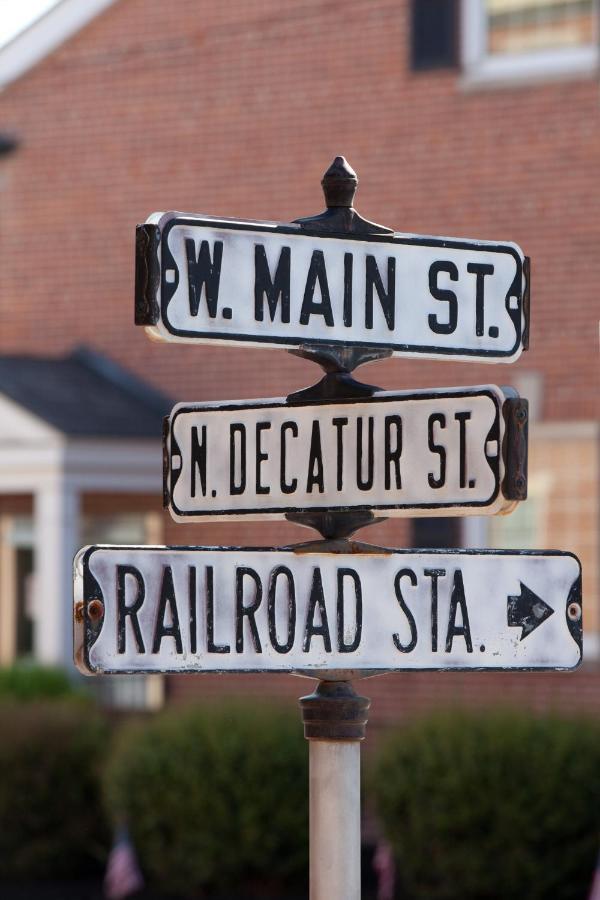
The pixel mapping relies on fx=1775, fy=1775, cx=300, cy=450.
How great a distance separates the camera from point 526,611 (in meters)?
3.41

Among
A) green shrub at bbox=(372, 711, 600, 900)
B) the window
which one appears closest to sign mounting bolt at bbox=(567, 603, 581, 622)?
green shrub at bbox=(372, 711, 600, 900)

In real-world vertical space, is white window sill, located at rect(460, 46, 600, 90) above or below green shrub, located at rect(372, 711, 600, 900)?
above

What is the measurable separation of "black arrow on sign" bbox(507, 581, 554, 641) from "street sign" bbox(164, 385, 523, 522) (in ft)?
0.86

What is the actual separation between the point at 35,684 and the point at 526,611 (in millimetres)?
10629

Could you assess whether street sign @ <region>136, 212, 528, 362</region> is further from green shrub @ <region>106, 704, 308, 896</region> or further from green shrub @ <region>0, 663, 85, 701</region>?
green shrub @ <region>0, 663, 85, 701</region>

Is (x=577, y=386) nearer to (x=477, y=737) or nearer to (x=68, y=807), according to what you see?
(x=477, y=737)

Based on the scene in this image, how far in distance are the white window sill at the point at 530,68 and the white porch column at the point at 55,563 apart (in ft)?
14.7

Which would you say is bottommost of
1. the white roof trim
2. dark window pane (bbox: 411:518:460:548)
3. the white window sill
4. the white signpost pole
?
the white signpost pole

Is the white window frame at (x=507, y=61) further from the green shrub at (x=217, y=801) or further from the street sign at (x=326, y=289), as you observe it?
the street sign at (x=326, y=289)

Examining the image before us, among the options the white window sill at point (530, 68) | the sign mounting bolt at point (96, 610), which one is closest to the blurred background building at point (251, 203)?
the white window sill at point (530, 68)

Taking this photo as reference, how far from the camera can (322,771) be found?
3.33 meters

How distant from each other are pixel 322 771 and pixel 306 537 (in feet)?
32.7

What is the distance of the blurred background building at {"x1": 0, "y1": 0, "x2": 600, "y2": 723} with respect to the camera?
1291 centimetres

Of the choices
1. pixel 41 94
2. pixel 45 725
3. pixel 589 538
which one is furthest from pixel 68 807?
pixel 41 94
